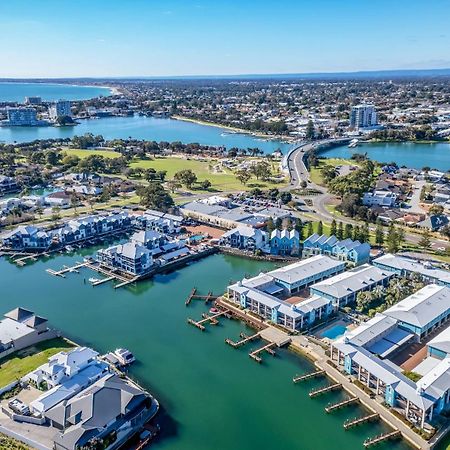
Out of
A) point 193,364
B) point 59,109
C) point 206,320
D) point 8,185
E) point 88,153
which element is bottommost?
point 193,364

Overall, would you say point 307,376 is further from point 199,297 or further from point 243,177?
point 243,177

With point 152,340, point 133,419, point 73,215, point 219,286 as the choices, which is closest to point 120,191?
point 73,215

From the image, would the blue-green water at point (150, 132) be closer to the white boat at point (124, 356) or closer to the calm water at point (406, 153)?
the calm water at point (406, 153)

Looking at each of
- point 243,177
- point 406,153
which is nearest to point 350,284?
point 243,177

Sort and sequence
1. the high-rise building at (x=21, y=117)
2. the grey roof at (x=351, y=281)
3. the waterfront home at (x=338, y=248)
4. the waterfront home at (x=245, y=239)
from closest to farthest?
the grey roof at (x=351, y=281), the waterfront home at (x=338, y=248), the waterfront home at (x=245, y=239), the high-rise building at (x=21, y=117)

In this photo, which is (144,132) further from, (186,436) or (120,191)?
(186,436)

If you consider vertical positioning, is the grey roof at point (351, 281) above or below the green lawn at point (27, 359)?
above

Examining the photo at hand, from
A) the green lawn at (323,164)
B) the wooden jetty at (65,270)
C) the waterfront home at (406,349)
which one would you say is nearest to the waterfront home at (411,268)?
the waterfront home at (406,349)
